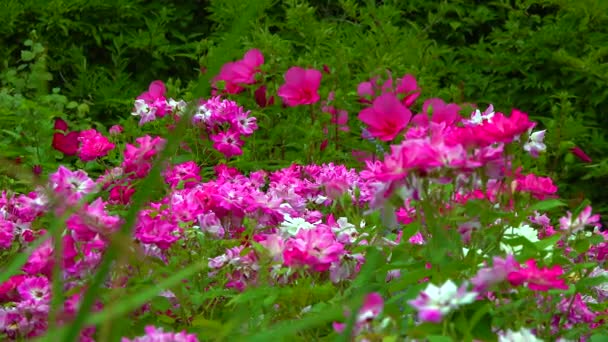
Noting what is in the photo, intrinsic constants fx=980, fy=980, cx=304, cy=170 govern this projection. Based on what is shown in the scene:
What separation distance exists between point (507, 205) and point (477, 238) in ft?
0.48

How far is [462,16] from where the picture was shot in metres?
6.26

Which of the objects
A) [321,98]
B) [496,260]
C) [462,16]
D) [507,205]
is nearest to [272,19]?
[462,16]

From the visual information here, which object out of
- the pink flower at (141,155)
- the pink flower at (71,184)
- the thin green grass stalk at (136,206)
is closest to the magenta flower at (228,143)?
the pink flower at (141,155)

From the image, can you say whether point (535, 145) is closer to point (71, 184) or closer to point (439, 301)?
point (439, 301)

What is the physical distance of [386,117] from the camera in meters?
2.20

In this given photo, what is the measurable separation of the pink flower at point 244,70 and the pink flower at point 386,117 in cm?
127

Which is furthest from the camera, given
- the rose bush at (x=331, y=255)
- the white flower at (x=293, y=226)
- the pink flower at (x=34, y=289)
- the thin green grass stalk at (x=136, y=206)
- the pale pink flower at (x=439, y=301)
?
the white flower at (x=293, y=226)

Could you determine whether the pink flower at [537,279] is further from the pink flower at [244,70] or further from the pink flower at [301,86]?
the pink flower at [244,70]

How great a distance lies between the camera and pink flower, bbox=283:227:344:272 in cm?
172

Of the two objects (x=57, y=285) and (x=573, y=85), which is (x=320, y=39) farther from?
(x=57, y=285)

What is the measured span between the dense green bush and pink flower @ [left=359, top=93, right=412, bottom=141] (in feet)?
3.67

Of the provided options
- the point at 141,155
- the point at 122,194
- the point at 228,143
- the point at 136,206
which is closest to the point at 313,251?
the point at 141,155

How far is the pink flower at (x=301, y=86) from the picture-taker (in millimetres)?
3117

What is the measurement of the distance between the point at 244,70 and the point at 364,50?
0.85 metres
